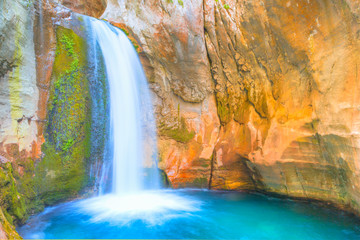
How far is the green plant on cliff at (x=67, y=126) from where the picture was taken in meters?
5.50

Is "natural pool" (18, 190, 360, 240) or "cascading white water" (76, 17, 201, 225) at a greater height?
"cascading white water" (76, 17, 201, 225)

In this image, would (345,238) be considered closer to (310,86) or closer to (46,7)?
(310,86)

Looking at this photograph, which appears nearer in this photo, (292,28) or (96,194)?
(292,28)

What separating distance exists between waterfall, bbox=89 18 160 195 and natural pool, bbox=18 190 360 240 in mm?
644

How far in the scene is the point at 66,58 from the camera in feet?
19.6

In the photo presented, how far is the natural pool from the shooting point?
4570 mm

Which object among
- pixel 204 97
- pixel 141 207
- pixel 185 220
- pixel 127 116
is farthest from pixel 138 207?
pixel 204 97

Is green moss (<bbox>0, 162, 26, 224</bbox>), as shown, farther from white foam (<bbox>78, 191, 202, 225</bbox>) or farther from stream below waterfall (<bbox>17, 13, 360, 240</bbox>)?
white foam (<bbox>78, 191, 202, 225</bbox>)

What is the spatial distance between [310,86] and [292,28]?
143 cm

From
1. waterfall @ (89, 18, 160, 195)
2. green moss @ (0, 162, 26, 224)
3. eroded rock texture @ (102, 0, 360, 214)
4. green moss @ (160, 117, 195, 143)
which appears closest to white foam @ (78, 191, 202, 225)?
waterfall @ (89, 18, 160, 195)

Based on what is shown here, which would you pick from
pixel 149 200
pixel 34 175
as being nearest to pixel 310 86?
pixel 149 200

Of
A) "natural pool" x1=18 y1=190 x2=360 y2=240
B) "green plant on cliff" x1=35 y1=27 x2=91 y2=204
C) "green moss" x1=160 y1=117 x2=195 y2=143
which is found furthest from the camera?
"green moss" x1=160 y1=117 x2=195 y2=143

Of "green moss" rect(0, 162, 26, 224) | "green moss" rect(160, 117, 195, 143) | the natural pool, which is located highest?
"green moss" rect(160, 117, 195, 143)

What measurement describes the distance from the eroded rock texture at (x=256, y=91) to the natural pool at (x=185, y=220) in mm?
646
